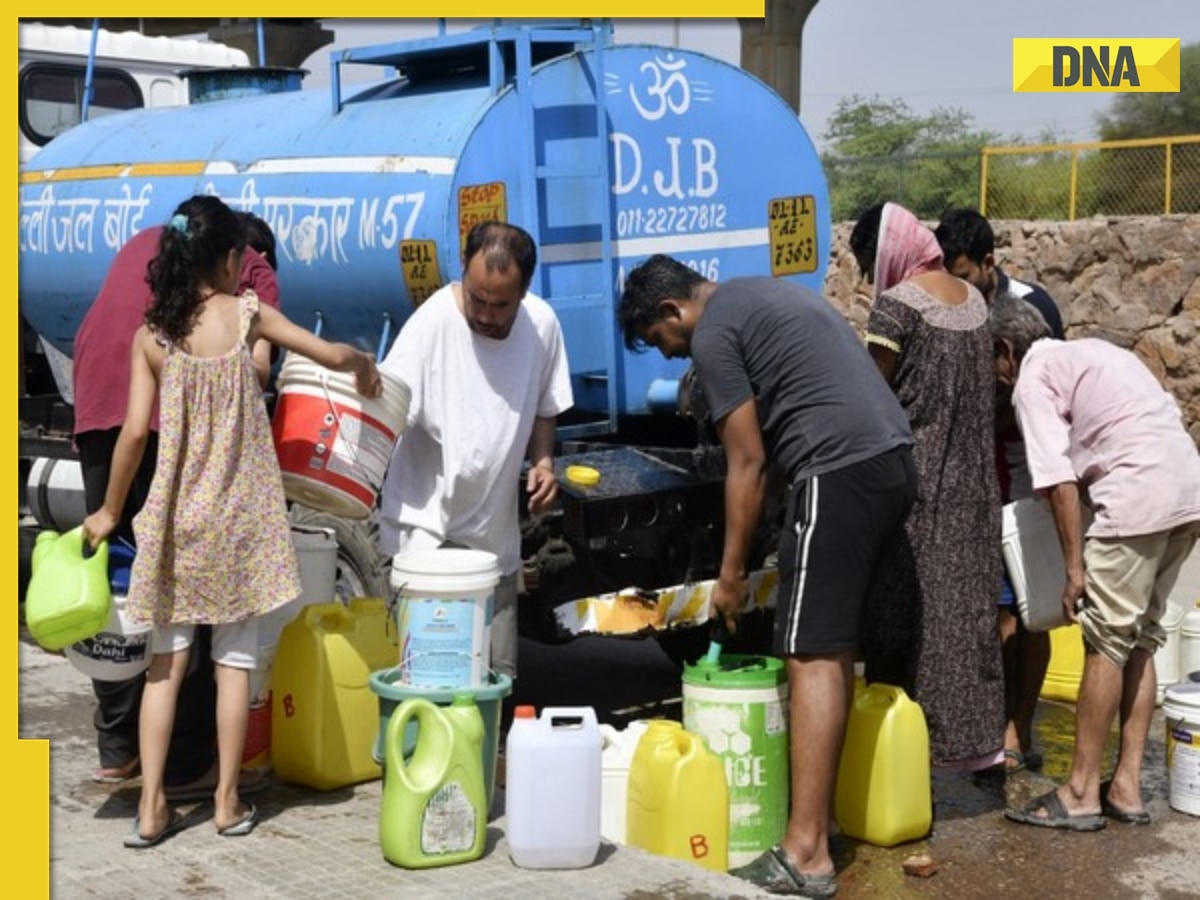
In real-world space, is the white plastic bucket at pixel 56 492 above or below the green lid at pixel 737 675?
above

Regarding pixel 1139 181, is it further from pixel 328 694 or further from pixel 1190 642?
pixel 328 694

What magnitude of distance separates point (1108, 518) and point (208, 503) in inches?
111

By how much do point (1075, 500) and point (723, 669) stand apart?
1.27m

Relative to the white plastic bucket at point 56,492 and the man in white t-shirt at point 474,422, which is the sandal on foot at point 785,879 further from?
the white plastic bucket at point 56,492

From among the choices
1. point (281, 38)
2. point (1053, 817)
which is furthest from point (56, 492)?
point (1053, 817)

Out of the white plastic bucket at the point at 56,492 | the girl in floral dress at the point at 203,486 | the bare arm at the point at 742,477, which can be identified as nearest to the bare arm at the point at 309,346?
the girl in floral dress at the point at 203,486

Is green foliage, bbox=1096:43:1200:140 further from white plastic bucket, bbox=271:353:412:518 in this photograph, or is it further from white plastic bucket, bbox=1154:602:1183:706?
white plastic bucket, bbox=271:353:412:518

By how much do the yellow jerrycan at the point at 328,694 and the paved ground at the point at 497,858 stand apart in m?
0.09

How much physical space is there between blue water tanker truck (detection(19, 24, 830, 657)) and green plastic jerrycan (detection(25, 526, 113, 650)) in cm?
179

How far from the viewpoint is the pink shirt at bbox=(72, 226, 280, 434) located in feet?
18.1

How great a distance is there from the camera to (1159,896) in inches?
210

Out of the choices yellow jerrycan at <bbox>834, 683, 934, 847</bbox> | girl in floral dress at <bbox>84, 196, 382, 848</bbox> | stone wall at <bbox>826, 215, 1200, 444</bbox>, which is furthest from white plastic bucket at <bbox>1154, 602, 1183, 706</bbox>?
stone wall at <bbox>826, 215, 1200, 444</bbox>

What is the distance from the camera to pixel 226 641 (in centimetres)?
533

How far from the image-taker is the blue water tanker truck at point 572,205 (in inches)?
260
